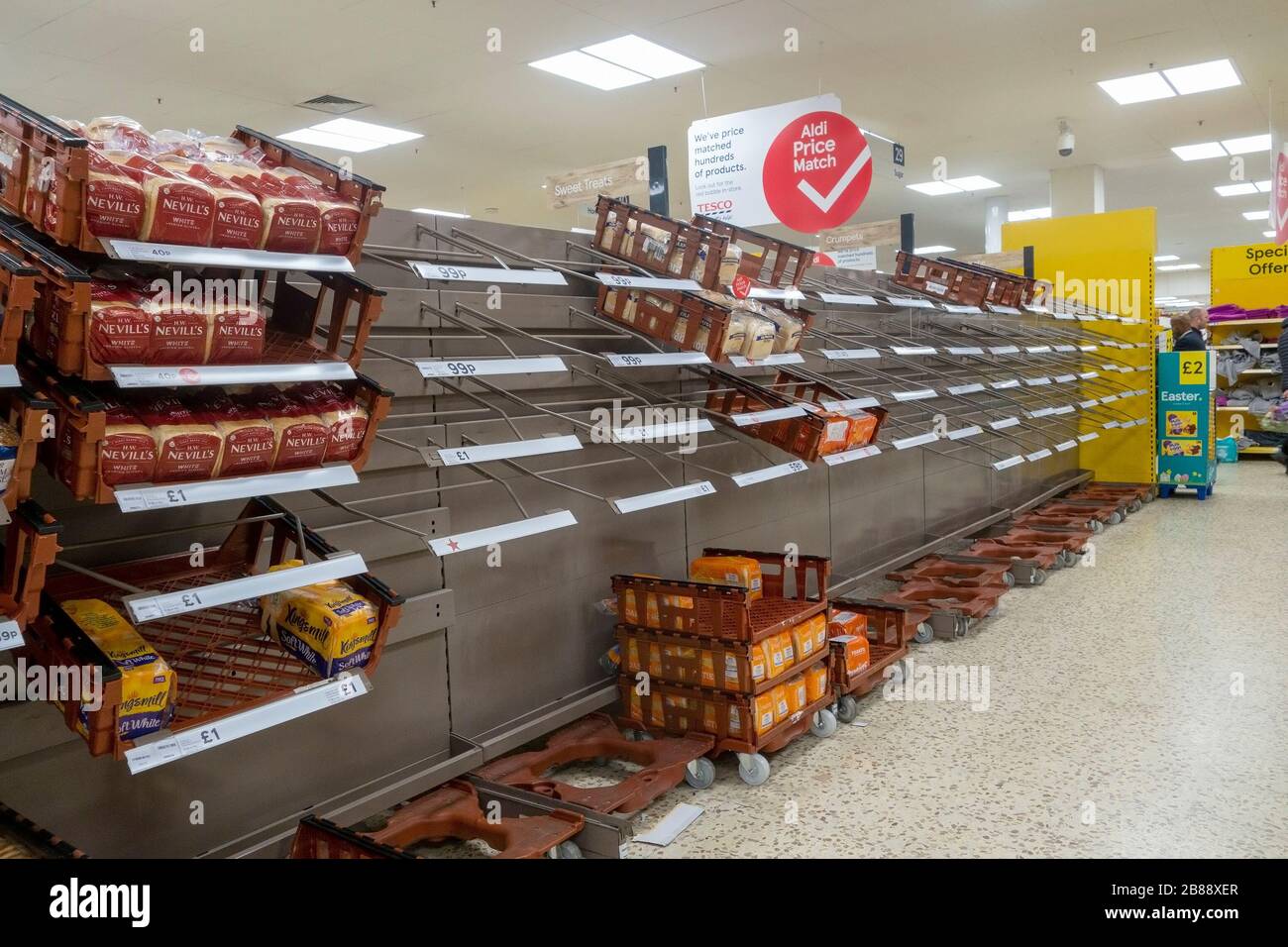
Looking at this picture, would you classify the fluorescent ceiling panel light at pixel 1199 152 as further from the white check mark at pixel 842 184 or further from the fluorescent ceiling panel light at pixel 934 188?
the white check mark at pixel 842 184

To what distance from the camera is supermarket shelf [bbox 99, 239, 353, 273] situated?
1734mm

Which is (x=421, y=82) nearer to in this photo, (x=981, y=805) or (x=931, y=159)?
(x=931, y=159)

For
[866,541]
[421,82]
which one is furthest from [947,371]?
[421,82]

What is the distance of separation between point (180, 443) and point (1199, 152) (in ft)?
44.8

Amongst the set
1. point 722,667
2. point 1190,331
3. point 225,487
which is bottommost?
point 722,667

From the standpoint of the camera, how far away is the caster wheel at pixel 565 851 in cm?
247

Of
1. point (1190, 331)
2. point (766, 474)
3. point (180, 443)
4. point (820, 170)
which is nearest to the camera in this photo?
point (180, 443)

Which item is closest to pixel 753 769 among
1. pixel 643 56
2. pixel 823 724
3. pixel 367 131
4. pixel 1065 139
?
pixel 823 724

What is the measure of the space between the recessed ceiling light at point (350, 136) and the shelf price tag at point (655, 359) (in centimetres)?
735

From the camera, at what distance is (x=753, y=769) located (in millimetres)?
2998

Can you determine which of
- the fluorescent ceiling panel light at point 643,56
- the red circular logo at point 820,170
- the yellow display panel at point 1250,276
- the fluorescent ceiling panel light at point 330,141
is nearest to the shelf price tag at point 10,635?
the red circular logo at point 820,170

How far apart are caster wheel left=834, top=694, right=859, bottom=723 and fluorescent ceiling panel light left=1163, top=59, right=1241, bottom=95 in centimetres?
788

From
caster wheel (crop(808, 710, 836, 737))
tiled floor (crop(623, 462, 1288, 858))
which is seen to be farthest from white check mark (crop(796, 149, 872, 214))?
caster wheel (crop(808, 710, 836, 737))

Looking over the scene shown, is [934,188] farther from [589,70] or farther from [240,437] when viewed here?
[240,437]
